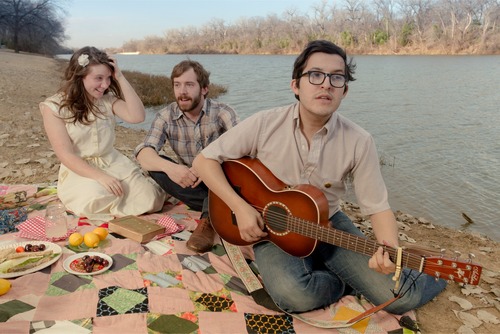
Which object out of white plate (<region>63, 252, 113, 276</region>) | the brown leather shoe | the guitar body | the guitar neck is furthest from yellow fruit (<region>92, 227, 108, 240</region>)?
the guitar neck

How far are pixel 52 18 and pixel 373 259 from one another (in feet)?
215

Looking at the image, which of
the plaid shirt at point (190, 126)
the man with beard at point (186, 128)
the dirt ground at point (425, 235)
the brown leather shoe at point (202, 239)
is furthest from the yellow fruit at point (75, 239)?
the dirt ground at point (425, 235)

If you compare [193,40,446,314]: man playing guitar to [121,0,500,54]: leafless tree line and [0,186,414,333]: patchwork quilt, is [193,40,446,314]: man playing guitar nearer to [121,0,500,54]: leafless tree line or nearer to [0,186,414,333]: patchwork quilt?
[0,186,414,333]: patchwork quilt

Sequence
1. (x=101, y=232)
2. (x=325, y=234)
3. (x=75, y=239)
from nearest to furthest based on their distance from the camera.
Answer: (x=325, y=234) → (x=75, y=239) → (x=101, y=232)

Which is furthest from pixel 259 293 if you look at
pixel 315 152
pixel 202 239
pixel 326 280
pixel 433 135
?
pixel 433 135

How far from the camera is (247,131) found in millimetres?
3414

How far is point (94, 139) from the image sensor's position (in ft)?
15.1

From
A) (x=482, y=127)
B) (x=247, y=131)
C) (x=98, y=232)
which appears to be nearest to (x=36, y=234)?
(x=98, y=232)

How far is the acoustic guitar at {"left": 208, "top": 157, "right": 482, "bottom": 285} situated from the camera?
2510 millimetres

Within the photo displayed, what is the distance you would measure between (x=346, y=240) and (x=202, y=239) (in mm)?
1528

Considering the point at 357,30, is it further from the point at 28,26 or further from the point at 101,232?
the point at 101,232

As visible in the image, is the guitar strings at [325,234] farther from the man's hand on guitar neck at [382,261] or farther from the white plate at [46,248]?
the white plate at [46,248]

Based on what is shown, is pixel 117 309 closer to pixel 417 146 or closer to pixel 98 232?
pixel 98 232

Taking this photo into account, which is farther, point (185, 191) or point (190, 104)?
point (185, 191)
